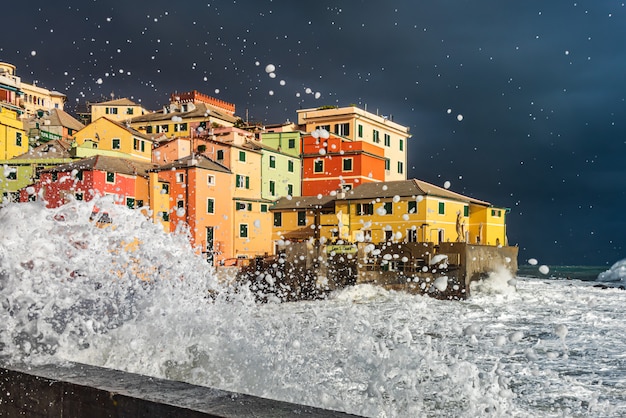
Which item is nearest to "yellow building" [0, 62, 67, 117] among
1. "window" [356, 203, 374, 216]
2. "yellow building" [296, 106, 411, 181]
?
"yellow building" [296, 106, 411, 181]

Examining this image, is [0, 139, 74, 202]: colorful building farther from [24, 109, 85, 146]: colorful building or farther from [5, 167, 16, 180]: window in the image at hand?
[24, 109, 85, 146]: colorful building

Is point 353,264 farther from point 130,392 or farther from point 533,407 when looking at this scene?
point 130,392

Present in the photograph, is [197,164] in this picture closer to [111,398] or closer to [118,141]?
[118,141]

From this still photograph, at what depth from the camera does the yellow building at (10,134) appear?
4822 centimetres

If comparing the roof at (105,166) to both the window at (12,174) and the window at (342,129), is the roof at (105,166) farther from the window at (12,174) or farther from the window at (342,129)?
the window at (342,129)

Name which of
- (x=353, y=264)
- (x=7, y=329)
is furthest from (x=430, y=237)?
(x=7, y=329)

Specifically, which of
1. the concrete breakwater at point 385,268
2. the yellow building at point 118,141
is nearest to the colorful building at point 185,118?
the yellow building at point 118,141

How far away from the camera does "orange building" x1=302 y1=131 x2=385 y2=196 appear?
51531 millimetres

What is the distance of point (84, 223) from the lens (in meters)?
8.49

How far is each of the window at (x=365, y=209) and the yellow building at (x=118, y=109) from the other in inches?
1730

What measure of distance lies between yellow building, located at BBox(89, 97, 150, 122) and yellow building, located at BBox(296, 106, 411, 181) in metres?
28.2

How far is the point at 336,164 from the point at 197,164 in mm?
14797

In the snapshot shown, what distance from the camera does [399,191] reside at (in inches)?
1767

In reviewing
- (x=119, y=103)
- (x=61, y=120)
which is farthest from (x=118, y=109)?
(x=61, y=120)
